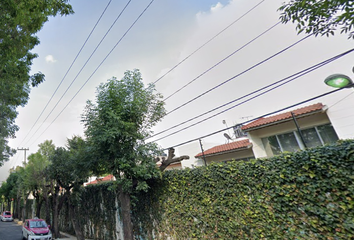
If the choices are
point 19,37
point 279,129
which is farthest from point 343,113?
point 19,37

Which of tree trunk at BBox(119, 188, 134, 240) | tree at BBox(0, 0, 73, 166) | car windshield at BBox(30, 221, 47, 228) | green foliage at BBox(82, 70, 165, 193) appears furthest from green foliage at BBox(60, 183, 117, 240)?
tree at BBox(0, 0, 73, 166)

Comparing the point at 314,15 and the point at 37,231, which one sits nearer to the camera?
the point at 314,15

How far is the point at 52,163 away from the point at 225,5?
14.2 m

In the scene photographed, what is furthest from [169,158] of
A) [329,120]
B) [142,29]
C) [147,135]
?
[329,120]

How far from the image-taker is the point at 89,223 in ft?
39.9

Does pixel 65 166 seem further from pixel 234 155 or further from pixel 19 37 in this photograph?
pixel 234 155

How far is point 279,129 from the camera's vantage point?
10.8 meters

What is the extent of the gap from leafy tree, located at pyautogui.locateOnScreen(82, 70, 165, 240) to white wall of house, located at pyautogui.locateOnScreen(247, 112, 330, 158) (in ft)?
24.2

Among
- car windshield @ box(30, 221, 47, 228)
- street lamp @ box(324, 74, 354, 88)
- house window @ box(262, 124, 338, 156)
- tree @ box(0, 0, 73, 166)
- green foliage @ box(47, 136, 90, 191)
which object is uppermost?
tree @ box(0, 0, 73, 166)

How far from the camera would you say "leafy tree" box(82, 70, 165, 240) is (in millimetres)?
6414

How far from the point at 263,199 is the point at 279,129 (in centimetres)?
787

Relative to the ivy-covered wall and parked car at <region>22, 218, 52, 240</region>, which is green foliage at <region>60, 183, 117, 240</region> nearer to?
parked car at <region>22, 218, 52, 240</region>

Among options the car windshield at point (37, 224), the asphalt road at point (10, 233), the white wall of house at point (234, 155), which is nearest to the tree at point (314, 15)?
the white wall of house at point (234, 155)

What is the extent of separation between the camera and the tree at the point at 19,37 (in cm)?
460
